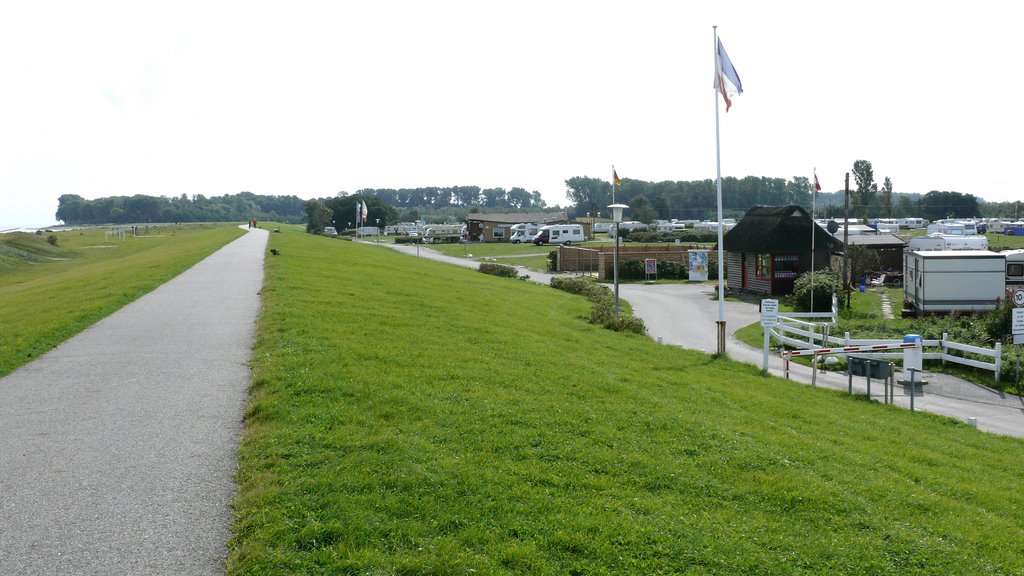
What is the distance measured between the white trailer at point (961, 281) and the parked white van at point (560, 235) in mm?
46094

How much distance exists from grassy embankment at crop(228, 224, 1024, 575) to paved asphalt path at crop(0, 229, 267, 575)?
36 cm

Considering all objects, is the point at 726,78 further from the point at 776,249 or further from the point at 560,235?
the point at 560,235

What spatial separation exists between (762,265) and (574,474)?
31.7 metres

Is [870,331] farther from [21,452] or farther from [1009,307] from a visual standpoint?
[21,452]

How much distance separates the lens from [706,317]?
1152 inches

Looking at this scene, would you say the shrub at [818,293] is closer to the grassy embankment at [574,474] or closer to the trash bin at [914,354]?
the trash bin at [914,354]

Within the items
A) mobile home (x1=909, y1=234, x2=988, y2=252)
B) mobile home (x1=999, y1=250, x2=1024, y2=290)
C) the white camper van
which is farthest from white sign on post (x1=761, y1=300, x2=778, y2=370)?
the white camper van

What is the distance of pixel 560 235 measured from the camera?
7319 centimetres

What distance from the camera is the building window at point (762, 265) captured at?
119ft

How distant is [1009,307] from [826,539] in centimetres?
1769

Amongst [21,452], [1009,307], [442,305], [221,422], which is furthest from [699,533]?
[1009,307]

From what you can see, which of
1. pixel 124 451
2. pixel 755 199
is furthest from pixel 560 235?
pixel 755 199

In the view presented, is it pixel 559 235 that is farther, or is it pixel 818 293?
pixel 559 235

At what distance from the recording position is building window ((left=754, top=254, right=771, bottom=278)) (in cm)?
3634
